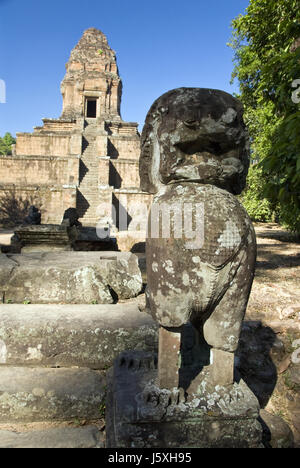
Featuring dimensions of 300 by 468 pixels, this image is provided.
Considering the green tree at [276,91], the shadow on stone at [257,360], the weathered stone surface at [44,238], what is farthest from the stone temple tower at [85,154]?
the shadow on stone at [257,360]

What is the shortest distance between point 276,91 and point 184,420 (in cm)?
388

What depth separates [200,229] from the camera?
1.35m

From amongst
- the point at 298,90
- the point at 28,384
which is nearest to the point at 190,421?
the point at 28,384

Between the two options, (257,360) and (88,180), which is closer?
(257,360)

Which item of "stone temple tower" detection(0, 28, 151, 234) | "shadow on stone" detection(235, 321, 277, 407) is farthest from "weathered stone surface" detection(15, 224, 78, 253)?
"stone temple tower" detection(0, 28, 151, 234)

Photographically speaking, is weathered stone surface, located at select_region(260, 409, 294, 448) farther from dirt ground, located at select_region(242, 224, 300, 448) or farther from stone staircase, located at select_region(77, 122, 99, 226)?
stone staircase, located at select_region(77, 122, 99, 226)

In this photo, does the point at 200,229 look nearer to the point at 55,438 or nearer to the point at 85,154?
the point at 55,438

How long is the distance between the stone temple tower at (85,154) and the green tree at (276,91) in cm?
857

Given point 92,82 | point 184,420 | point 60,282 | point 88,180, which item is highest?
point 92,82

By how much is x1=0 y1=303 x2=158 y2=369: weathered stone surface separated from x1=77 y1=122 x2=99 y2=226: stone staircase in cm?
1286

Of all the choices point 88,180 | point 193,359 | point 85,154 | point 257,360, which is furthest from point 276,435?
point 85,154

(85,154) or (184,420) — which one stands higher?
(85,154)

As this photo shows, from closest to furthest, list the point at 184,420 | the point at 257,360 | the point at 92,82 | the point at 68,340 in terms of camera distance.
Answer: the point at 184,420
the point at 68,340
the point at 257,360
the point at 92,82
